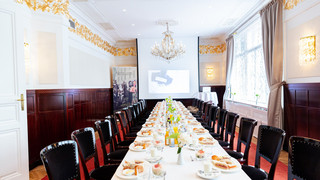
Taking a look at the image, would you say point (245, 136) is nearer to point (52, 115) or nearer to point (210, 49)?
point (52, 115)

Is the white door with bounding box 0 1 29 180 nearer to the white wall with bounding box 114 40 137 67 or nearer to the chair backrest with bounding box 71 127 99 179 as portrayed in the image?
the chair backrest with bounding box 71 127 99 179

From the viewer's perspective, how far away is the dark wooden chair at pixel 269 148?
1.79 metres

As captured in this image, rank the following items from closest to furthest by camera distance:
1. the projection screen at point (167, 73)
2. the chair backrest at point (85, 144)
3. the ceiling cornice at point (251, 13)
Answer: the chair backrest at point (85, 144)
the ceiling cornice at point (251, 13)
the projection screen at point (167, 73)

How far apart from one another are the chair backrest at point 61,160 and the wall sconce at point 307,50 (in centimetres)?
401

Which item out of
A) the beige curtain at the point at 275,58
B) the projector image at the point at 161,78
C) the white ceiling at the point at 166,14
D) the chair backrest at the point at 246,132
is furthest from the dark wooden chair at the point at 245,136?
the projector image at the point at 161,78

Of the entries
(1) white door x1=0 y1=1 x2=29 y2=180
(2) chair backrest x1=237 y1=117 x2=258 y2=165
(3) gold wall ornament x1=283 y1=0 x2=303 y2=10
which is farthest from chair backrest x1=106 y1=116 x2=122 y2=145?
(3) gold wall ornament x1=283 y1=0 x2=303 y2=10

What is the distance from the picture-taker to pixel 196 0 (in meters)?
4.94

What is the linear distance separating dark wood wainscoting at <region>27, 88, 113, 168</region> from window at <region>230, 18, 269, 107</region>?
16.3ft

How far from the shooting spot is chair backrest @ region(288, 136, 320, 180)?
1.42 m

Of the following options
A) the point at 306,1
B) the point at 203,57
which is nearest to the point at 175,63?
the point at 203,57

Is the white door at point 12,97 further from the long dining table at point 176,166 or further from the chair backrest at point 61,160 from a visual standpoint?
the long dining table at point 176,166

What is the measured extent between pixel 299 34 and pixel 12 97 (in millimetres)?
5032

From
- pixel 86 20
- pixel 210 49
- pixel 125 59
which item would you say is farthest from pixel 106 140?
pixel 210 49

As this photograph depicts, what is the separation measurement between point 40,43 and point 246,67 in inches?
242
